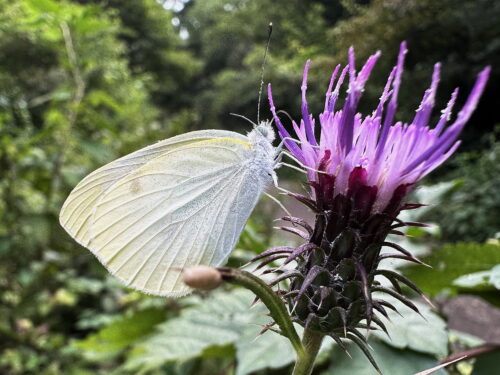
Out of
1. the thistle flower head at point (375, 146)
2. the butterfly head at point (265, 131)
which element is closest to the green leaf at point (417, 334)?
the thistle flower head at point (375, 146)

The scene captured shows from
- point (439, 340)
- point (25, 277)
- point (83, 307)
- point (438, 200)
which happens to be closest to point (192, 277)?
point (439, 340)

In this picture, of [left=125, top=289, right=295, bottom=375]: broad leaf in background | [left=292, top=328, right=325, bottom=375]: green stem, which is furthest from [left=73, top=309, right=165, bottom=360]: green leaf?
[left=292, top=328, right=325, bottom=375]: green stem

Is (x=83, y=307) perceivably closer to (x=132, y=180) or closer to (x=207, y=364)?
(x=207, y=364)

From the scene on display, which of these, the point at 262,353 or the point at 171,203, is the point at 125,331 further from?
Result: the point at 262,353

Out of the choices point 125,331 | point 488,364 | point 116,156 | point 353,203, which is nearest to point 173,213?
point 353,203

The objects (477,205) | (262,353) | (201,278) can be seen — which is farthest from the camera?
(477,205)

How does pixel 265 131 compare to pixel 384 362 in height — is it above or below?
above

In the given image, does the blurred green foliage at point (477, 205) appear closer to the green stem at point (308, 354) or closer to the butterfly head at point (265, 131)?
the butterfly head at point (265, 131)
